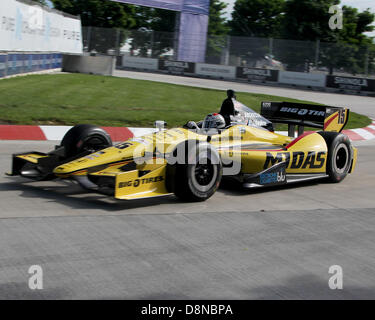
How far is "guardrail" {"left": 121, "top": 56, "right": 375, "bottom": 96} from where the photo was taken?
28953mm

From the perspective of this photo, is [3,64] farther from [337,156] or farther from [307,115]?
[337,156]

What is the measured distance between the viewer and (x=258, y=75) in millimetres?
32500

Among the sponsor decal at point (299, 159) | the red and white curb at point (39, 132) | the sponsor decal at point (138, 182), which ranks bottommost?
the red and white curb at point (39, 132)

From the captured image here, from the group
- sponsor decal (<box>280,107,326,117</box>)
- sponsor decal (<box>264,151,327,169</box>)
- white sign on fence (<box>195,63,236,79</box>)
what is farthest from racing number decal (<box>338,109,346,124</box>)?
white sign on fence (<box>195,63,236,79</box>)

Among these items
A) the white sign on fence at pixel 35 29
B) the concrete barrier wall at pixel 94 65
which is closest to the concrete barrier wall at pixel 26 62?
the white sign on fence at pixel 35 29

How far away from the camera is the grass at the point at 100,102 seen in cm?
1268

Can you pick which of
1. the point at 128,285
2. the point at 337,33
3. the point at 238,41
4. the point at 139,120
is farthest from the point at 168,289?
the point at 337,33

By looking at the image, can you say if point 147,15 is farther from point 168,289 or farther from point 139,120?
point 168,289

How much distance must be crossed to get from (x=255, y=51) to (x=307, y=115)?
81.4 feet

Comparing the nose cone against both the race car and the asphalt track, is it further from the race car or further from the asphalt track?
the asphalt track

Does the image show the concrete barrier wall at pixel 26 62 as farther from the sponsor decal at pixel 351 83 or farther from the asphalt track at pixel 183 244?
the sponsor decal at pixel 351 83

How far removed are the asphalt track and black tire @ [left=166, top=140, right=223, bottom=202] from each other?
0.16 metres

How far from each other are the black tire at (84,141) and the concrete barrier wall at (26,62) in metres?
12.8

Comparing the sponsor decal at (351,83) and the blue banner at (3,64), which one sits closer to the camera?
the blue banner at (3,64)
